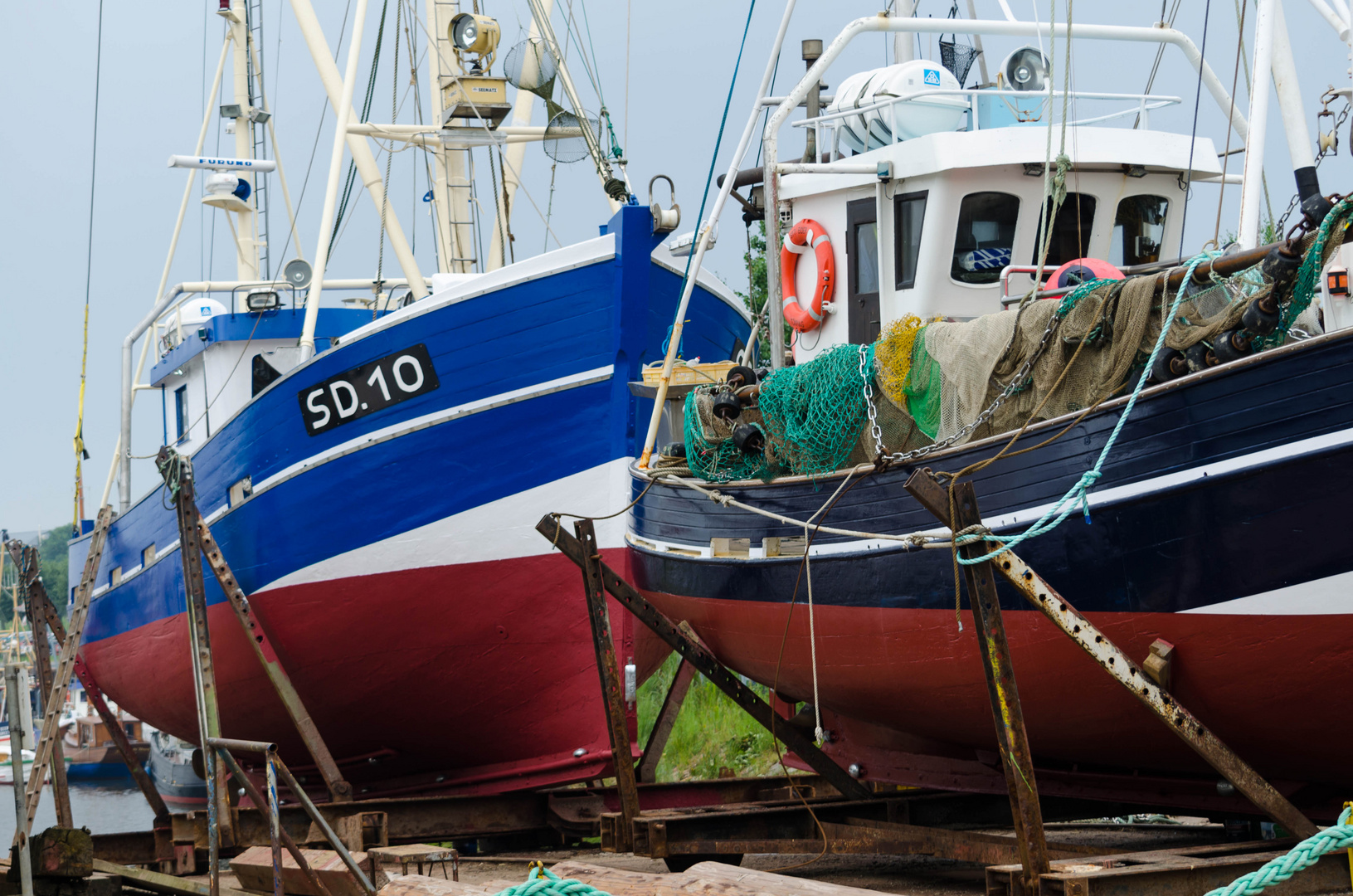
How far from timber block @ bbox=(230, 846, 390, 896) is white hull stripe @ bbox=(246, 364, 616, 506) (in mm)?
3210

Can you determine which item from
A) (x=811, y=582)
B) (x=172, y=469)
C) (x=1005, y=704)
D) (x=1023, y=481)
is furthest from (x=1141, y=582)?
(x=172, y=469)

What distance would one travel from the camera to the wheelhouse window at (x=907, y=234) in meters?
8.06

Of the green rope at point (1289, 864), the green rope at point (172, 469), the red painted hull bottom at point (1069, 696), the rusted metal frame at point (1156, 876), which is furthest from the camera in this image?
the green rope at point (172, 469)

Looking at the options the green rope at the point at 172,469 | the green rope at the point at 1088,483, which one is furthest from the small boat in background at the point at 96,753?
the green rope at the point at 1088,483

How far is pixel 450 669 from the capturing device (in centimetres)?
1032

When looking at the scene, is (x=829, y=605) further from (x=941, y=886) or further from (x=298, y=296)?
(x=298, y=296)

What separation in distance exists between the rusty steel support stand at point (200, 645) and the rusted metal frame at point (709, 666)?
7.60 feet

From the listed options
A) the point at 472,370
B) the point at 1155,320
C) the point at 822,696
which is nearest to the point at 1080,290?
the point at 1155,320

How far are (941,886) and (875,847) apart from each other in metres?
0.55

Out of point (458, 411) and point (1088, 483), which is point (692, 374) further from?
point (1088, 483)

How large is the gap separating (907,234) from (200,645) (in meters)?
5.25

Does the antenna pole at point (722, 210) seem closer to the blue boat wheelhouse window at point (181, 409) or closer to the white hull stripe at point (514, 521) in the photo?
the white hull stripe at point (514, 521)

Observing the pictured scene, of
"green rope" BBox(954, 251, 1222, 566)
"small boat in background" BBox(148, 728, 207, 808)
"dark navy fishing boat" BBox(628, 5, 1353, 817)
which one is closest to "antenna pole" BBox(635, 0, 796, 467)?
"dark navy fishing boat" BBox(628, 5, 1353, 817)

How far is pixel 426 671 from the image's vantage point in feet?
34.1
